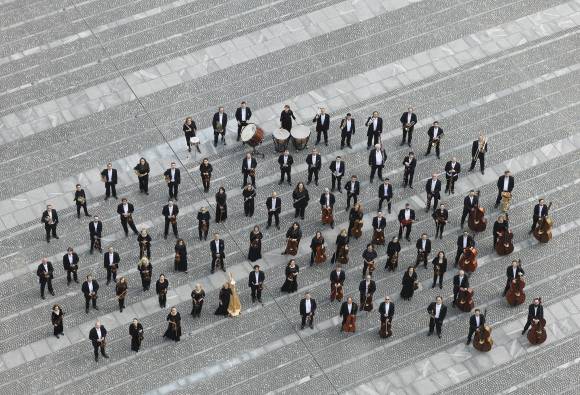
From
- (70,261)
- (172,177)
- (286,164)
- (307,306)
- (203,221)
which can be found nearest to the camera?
(307,306)

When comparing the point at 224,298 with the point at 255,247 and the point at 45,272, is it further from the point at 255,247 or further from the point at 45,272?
the point at 45,272

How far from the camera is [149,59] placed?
2153 inches

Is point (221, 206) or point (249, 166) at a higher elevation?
point (249, 166)

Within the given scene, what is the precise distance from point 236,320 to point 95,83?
1054cm

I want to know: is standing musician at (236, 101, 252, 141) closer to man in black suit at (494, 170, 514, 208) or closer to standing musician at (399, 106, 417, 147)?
standing musician at (399, 106, 417, 147)

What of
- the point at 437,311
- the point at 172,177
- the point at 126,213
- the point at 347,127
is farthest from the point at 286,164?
the point at 437,311

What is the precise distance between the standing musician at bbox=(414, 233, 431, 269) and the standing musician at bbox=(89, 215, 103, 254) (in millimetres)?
8811

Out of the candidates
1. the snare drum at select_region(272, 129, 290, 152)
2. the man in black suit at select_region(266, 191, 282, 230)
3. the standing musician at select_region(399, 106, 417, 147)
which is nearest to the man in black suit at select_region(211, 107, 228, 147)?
the snare drum at select_region(272, 129, 290, 152)

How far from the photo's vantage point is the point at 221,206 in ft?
163

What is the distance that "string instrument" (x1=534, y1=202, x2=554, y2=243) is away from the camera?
160ft

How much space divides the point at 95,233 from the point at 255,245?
445 cm

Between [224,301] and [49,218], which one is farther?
[49,218]

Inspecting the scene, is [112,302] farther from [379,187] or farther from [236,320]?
[379,187]

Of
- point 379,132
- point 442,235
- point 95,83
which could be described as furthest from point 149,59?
point 442,235
